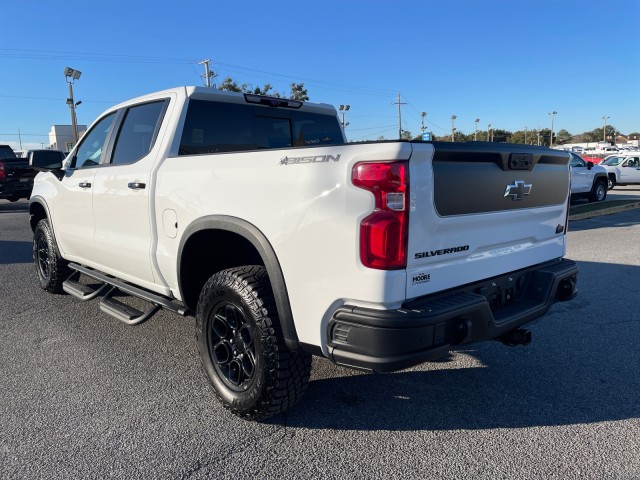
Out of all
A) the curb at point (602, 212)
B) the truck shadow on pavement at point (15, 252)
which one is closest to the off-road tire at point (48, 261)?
the truck shadow on pavement at point (15, 252)

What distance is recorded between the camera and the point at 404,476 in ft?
A: 8.04

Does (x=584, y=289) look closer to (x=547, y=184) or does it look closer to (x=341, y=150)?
(x=547, y=184)

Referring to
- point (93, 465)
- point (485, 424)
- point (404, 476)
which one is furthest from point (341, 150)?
point (93, 465)

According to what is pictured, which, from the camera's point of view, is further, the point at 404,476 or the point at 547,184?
the point at 547,184

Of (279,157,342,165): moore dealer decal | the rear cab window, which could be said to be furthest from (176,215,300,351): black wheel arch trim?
the rear cab window

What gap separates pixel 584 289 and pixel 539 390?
294cm

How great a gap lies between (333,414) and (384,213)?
4.71 ft

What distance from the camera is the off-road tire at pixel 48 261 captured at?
5.43 metres

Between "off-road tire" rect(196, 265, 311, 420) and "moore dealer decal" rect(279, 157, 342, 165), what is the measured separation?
0.69 metres

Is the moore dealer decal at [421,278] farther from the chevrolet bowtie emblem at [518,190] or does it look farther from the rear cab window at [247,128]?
the rear cab window at [247,128]

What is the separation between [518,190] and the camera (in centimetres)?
300

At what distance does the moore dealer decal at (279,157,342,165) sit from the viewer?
2377 millimetres

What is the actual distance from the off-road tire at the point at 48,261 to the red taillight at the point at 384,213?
14.2 ft

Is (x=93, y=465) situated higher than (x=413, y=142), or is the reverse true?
(x=413, y=142)
